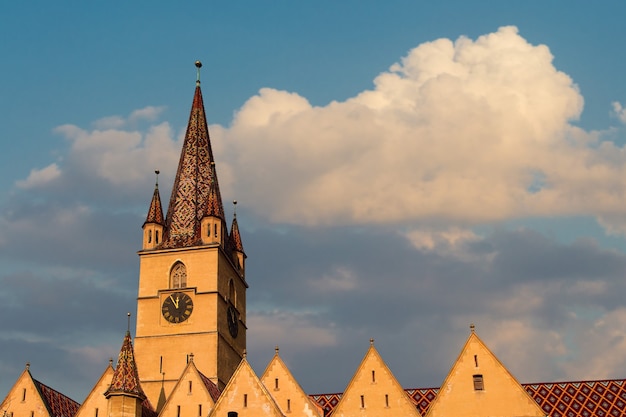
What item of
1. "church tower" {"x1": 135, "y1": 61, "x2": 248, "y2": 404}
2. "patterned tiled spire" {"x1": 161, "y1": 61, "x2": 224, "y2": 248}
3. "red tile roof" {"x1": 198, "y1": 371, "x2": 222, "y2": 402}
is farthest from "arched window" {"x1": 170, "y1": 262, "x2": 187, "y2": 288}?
"red tile roof" {"x1": 198, "y1": 371, "x2": 222, "y2": 402}

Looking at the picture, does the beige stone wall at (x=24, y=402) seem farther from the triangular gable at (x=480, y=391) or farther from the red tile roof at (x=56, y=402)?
the triangular gable at (x=480, y=391)

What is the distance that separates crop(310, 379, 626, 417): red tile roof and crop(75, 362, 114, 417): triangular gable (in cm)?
1354

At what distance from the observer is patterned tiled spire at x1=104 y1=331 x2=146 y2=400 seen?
5162 cm

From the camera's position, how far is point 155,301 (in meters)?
62.8

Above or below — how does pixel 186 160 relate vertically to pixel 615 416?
above

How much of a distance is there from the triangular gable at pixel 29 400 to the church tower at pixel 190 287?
242 inches

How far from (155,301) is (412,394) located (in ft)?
65.4

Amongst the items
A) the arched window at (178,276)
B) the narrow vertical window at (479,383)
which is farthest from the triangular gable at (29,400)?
the narrow vertical window at (479,383)

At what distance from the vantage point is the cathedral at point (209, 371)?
163 feet

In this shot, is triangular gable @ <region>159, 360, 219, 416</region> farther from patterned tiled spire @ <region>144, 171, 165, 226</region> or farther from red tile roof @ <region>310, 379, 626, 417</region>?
patterned tiled spire @ <region>144, 171, 165, 226</region>

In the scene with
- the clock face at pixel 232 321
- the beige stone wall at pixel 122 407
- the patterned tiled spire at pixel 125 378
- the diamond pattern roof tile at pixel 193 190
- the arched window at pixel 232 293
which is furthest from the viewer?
the arched window at pixel 232 293

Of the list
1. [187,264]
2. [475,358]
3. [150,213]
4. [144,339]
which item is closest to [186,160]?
[150,213]

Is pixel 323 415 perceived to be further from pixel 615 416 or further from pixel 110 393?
pixel 615 416

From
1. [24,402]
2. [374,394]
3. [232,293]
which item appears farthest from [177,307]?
[374,394]
